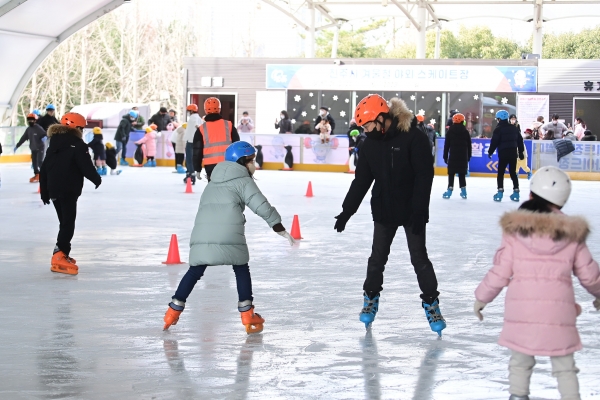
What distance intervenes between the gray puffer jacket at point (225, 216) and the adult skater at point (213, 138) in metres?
5.25

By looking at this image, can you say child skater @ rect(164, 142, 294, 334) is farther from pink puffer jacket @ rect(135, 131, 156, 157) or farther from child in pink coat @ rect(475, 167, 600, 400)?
pink puffer jacket @ rect(135, 131, 156, 157)

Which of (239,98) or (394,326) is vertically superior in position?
(239,98)

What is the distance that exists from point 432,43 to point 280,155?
41136mm

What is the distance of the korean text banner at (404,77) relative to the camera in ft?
106

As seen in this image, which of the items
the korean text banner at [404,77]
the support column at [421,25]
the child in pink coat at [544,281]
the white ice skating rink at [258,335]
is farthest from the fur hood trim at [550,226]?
the support column at [421,25]

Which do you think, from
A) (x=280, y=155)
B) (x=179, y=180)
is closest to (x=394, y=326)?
(x=179, y=180)

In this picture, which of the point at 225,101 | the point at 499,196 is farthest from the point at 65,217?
the point at 225,101

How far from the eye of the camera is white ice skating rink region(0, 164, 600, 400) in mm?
4930

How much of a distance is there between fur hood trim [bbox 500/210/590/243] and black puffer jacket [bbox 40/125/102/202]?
5100mm

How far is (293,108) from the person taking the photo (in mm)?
34438

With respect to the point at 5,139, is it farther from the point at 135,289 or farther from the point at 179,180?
the point at 135,289

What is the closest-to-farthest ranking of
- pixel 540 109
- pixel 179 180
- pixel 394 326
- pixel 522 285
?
pixel 522 285 < pixel 394 326 < pixel 179 180 < pixel 540 109

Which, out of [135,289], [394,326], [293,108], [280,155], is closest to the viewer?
[394,326]

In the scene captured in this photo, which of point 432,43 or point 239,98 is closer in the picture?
point 239,98
